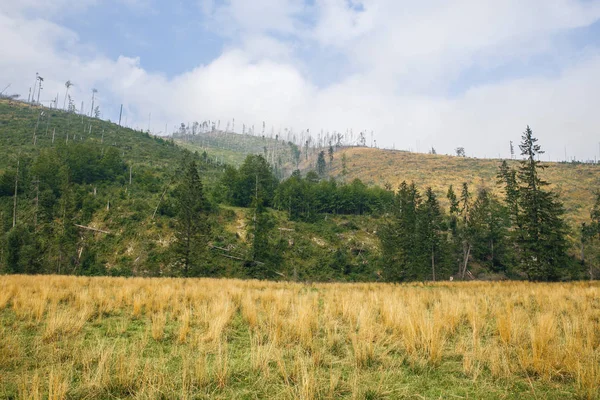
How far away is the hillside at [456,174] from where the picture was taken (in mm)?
88056

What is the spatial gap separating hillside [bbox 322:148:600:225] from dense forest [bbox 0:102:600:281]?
102 ft

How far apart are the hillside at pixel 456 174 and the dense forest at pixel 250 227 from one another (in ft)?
102

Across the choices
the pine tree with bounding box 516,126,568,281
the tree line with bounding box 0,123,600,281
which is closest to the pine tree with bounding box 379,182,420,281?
the tree line with bounding box 0,123,600,281

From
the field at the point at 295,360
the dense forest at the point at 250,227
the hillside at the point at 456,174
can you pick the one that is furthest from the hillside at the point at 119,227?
the hillside at the point at 456,174

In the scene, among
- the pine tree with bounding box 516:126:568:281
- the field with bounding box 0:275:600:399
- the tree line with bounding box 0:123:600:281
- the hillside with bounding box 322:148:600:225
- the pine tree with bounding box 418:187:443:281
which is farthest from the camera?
the hillside with bounding box 322:148:600:225

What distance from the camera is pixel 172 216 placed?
54562mm

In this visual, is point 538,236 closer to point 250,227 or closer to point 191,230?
point 191,230

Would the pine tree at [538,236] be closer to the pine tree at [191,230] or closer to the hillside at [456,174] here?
the pine tree at [191,230]

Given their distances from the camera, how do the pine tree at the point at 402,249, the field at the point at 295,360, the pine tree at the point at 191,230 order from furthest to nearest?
the pine tree at the point at 402,249
the pine tree at the point at 191,230
the field at the point at 295,360

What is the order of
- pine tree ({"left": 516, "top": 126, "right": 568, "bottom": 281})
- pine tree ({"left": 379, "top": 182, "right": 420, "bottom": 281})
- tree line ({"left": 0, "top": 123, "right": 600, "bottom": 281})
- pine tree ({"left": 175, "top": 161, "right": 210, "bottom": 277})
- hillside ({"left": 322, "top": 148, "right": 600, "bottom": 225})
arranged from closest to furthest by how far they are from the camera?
pine tree ({"left": 516, "top": 126, "right": 568, "bottom": 281}) < tree line ({"left": 0, "top": 123, "right": 600, "bottom": 281}) < pine tree ({"left": 175, "top": 161, "right": 210, "bottom": 277}) < pine tree ({"left": 379, "top": 182, "right": 420, "bottom": 281}) < hillside ({"left": 322, "top": 148, "right": 600, "bottom": 225})

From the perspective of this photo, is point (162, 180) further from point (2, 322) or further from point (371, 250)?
point (2, 322)

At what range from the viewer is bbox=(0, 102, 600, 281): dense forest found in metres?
36.4

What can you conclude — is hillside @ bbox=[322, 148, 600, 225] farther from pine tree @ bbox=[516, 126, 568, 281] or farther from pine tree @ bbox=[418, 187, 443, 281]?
pine tree @ bbox=[516, 126, 568, 281]

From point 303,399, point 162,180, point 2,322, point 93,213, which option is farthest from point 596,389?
point 162,180
